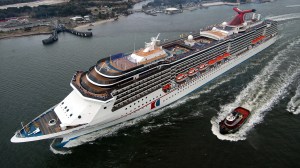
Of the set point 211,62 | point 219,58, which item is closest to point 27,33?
point 211,62

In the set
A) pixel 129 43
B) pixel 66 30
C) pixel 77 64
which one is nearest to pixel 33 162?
pixel 77 64

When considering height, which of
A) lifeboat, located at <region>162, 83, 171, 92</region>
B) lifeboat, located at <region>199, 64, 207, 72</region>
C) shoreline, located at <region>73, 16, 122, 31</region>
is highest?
shoreline, located at <region>73, 16, 122, 31</region>

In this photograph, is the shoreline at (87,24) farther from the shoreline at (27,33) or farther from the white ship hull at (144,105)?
the white ship hull at (144,105)

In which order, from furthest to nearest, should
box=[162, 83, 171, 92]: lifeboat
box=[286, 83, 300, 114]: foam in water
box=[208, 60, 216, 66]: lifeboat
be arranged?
box=[208, 60, 216, 66]: lifeboat → box=[162, 83, 171, 92]: lifeboat → box=[286, 83, 300, 114]: foam in water

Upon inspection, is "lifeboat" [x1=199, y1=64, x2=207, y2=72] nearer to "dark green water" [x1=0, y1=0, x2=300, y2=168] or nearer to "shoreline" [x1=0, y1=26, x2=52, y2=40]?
"dark green water" [x1=0, y1=0, x2=300, y2=168]

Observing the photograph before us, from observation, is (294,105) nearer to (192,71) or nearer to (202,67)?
(202,67)

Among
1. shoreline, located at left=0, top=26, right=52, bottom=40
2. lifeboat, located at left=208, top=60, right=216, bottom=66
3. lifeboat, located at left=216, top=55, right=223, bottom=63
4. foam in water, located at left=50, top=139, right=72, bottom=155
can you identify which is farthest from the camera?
shoreline, located at left=0, top=26, right=52, bottom=40

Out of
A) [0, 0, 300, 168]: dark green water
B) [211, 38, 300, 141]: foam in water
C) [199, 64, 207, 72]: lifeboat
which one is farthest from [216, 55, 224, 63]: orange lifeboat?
[211, 38, 300, 141]: foam in water
